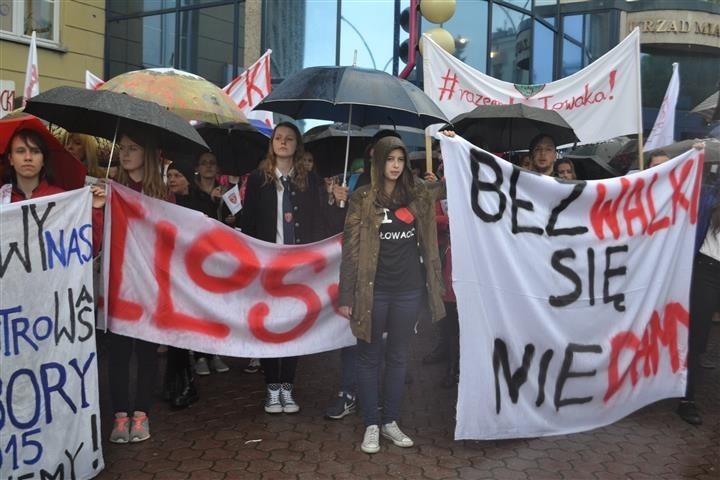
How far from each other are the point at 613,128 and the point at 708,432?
9.16 ft

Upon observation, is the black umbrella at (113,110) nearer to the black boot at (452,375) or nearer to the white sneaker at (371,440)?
the white sneaker at (371,440)

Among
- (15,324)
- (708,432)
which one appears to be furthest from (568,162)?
(15,324)

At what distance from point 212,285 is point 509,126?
295 centimetres

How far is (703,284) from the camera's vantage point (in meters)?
4.94

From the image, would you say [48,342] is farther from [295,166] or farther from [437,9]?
[437,9]

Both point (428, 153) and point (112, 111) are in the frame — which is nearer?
point (112, 111)

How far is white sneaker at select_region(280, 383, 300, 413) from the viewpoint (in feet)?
15.6

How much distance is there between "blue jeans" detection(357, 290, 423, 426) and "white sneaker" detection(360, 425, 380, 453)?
0.04 metres

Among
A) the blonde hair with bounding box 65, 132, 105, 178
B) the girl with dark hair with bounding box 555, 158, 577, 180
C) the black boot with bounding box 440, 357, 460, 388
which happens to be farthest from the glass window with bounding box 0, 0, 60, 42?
the black boot with bounding box 440, 357, 460, 388

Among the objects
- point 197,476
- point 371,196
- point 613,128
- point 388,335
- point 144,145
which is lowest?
point 197,476

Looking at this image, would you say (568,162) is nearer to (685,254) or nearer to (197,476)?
(685,254)

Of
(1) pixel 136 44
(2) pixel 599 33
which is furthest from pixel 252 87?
(2) pixel 599 33

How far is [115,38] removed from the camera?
46.8ft

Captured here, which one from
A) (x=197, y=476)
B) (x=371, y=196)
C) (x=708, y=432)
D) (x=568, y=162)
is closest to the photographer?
(x=197, y=476)
